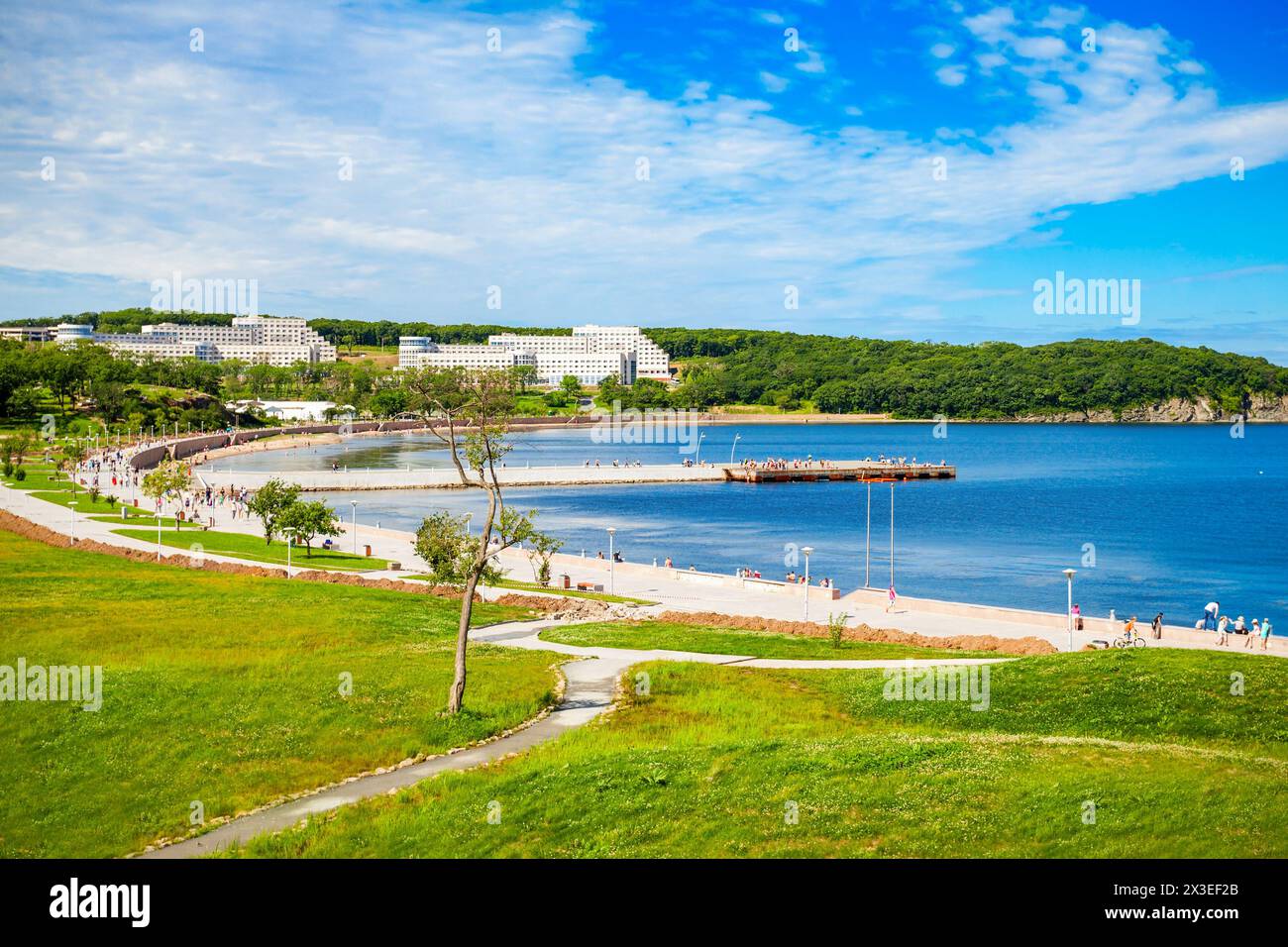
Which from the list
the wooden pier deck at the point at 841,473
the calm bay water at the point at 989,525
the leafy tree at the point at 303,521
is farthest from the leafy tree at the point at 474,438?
the wooden pier deck at the point at 841,473

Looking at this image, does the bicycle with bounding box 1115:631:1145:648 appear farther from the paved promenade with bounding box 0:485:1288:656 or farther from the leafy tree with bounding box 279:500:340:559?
the leafy tree with bounding box 279:500:340:559

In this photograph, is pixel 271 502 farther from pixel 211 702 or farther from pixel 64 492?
pixel 211 702

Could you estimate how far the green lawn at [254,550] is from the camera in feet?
162

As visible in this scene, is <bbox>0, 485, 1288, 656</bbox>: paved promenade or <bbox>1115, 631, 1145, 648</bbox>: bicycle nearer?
<bbox>1115, 631, 1145, 648</bbox>: bicycle

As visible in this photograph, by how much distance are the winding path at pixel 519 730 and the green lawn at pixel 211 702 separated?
51 cm

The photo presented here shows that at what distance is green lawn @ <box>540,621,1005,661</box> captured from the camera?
28750mm

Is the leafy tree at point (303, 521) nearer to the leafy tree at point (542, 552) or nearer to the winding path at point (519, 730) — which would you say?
the leafy tree at point (542, 552)

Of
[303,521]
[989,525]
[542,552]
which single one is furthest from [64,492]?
[989,525]

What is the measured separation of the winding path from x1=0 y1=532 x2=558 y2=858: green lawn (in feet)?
1.68

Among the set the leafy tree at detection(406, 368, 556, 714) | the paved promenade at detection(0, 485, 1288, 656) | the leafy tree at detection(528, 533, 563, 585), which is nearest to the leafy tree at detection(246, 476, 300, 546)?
the paved promenade at detection(0, 485, 1288, 656)

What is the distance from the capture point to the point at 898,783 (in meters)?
14.4

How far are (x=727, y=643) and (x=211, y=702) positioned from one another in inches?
571
